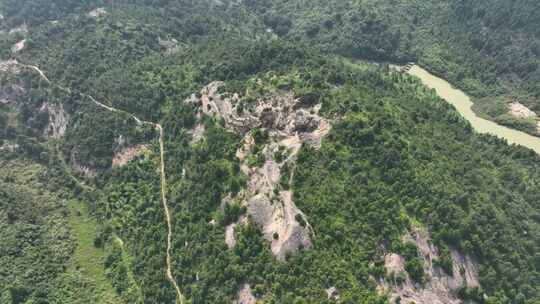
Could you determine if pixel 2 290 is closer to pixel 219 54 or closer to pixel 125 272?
pixel 125 272

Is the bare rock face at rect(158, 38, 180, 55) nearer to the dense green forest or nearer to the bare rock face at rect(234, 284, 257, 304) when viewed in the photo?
the dense green forest

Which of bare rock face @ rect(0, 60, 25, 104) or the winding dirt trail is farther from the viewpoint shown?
bare rock face @ rect(0, 60, 25, 104)

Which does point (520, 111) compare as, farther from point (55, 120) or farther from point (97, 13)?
point (97, 13)

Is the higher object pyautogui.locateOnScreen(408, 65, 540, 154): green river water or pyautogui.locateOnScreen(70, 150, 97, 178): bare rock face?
pyautogui.locateOnScreen(408, 65, 540, 154): green river water

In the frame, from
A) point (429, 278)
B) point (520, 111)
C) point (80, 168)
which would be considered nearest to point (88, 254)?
point (80, 168)

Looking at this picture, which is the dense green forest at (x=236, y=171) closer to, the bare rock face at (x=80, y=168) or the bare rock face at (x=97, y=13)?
the bare rock face at (x=80, y=168)

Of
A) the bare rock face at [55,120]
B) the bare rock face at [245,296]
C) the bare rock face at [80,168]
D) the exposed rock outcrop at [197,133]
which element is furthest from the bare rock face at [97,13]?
the bare rock face at [245,296]

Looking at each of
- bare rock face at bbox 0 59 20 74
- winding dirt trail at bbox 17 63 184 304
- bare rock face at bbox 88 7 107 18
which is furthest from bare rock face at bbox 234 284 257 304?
bare rock face at bbox 88 7 107 18
